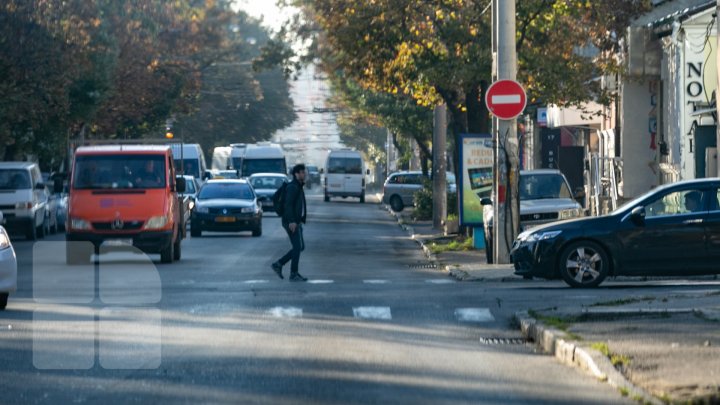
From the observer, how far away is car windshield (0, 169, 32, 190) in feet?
121

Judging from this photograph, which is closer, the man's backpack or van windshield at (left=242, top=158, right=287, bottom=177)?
the man's backpack

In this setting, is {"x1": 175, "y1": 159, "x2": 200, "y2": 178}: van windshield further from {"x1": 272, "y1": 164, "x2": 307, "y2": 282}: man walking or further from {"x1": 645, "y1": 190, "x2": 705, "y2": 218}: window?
{"x1": 645, "y1": 190, "x2": 705, "y2": 218}: window

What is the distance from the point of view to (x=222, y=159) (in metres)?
75.4

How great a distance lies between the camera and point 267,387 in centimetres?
1052

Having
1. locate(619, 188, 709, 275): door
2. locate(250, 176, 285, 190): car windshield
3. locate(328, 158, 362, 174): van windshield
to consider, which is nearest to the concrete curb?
locate(619, 188, 709, 275): door

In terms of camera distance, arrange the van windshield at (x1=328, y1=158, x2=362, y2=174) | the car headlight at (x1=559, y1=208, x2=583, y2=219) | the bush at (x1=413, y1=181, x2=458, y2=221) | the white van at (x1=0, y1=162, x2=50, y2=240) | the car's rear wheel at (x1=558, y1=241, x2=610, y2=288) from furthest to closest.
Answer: the van windshield at (x1=328, y1=158, x2=362, y2=174) < the bush at (x1=413, y1=181, x2=458, y2=221) < the white van at (x1=0, y1=162, x2=50, y2=240) < the car headlight at (x1=559, y1=208, x2=583, y2=219) < the car's rear wheel at (x1=558, y1=241, x2=610, y2=288)

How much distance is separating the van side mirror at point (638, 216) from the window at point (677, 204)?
0.87 ft

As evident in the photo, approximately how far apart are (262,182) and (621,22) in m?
23.5

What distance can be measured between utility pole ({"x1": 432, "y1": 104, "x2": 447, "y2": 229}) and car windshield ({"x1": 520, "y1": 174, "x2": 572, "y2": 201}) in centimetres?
1052

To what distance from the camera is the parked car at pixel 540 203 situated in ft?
85.3

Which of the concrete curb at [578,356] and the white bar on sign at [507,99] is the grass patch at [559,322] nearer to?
the concrete curb at [578,356]

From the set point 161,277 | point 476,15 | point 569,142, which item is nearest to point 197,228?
point 476,15

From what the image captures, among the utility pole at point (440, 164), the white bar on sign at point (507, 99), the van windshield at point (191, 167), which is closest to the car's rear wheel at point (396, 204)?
the van windshield at point (191, 167)

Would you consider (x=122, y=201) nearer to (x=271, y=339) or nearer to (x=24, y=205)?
(x=24, y=205)
